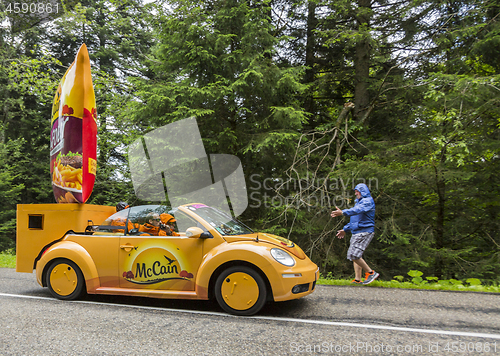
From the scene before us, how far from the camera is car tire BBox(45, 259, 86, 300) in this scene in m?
5.12

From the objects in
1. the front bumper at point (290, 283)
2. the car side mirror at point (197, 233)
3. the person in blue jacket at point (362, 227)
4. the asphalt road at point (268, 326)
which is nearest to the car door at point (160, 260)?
the car side mirror at point (197, 233)

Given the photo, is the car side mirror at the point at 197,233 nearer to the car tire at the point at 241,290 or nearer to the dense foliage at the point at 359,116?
the car tire at the point at 241,290

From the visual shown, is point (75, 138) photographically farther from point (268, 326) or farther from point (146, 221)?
point (268, 326)

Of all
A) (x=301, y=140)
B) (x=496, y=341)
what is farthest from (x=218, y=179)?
(x=496, y=341)

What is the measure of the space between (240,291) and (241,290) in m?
0.02

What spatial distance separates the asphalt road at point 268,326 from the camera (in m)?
3.25

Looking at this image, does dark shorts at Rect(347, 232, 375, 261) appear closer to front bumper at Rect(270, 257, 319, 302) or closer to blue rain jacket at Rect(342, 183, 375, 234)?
blue rain jacket at Rect(342, 183, 375, 234)

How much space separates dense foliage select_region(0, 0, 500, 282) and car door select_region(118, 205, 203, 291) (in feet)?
13.5

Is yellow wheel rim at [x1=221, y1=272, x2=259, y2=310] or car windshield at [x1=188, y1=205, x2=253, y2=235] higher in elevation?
car windshield at [x1=188, y1=205, x2=253, y2=235]

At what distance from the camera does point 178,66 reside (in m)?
10.3

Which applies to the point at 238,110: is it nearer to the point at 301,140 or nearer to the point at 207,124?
the point at 207,124

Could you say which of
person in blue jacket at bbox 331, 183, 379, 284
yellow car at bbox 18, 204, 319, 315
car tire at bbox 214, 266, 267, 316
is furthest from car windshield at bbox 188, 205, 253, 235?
person in blue jacket at bbox 331, 183, 379, 284

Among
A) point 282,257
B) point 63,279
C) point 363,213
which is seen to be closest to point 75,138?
point 63,279

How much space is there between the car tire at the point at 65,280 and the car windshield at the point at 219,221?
2.12m
